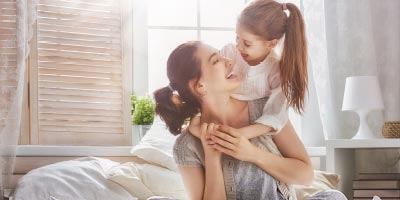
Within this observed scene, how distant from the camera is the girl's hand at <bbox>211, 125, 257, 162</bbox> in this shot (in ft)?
7.78

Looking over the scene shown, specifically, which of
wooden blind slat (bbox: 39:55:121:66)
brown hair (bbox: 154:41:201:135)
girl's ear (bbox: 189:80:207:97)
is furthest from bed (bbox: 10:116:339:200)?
A: wooden blind slat (bbox: 39:55:121:66)

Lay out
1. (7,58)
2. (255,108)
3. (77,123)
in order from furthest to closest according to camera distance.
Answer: (77,123) < (255,108) < (7,58)

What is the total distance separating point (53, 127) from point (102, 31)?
40 centimetres

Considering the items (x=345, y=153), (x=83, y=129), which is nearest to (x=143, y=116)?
(x=83, y=129)

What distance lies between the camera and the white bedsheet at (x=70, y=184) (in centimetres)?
225

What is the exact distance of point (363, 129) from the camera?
2920mm

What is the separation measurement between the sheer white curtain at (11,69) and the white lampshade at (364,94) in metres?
1.31

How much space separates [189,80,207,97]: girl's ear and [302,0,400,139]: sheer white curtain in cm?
80

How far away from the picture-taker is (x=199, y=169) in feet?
7.85

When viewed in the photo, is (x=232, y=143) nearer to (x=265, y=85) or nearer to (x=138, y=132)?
(x=265, y=85)

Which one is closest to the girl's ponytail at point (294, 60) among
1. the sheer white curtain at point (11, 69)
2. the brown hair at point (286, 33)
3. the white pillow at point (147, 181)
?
the brown hair at point (286, 33)

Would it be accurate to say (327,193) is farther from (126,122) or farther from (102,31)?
(102,31)

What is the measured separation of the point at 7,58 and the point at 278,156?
92 centimetres

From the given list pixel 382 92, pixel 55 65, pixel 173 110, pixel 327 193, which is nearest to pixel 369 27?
pixel 382 92
